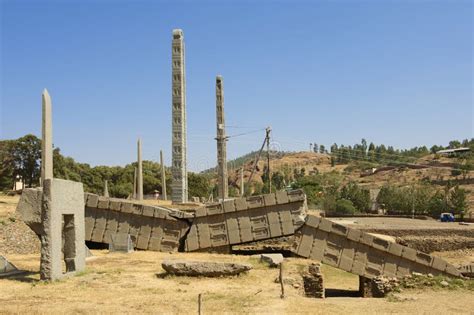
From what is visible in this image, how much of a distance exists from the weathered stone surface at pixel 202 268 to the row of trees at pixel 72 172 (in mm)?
37626

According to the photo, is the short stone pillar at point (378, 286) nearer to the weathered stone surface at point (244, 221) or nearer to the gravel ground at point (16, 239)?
the weathered stone surface at point (244, 221)

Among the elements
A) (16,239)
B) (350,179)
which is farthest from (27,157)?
(350,179)

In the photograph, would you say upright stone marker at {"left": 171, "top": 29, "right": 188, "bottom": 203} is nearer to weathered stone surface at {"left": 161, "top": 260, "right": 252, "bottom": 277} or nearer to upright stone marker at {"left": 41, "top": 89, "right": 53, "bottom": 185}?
upright stone marker at {"left": 41, "top": 89, "right": 53, "bottom": 185}

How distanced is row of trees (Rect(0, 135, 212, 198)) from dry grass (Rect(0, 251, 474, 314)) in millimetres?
34751

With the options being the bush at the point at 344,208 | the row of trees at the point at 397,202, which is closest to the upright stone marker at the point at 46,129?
the row of trees at the point at 397,202

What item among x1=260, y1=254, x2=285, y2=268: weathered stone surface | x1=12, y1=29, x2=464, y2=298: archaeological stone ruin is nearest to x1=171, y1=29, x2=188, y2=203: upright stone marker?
x1=12, y1=29, x2=464, y2=298: archaeological stone ruin

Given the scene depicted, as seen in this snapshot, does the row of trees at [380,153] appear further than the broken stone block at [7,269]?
Yes

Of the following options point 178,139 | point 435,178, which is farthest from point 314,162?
point 178,139

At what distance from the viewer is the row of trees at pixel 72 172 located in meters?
47.4

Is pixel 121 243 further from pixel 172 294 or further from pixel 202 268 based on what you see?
pixel 172 294

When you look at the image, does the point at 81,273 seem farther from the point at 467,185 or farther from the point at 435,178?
the point at 435,178

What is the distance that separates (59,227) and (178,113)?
2018 centimetres

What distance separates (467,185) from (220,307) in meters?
84.4

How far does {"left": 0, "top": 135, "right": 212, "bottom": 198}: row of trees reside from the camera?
4744 cm
